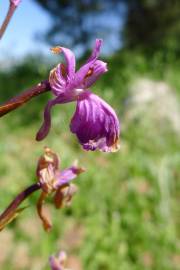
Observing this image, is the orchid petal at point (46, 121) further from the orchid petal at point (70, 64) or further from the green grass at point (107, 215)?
the green grass at point (107, 215)

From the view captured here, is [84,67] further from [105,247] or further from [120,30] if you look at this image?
[120,30]

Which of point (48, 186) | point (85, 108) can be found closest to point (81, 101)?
point (85, 108)

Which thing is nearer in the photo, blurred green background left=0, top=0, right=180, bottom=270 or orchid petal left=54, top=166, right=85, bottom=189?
orchid petal left=54, top=166, right=85, bottom=189

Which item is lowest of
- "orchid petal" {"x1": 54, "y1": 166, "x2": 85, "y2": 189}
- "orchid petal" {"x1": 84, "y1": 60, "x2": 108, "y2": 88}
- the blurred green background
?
the blurred green background

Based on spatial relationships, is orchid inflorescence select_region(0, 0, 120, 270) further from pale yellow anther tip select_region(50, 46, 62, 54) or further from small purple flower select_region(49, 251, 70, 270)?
small purple flower select_region(49, 251, 70, 270)

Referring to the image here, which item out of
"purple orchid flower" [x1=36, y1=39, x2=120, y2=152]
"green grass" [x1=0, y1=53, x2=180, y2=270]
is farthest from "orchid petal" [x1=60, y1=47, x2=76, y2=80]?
"green grass" [x1=0, y1=53, x2=180, y2=270]

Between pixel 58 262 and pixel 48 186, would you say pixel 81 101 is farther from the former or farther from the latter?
pixel 58 262

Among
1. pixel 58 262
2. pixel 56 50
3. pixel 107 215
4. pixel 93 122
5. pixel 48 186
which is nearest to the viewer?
pixel 93 122

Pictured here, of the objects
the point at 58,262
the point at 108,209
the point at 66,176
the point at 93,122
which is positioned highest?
the point at 93,122
